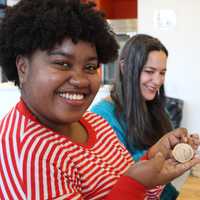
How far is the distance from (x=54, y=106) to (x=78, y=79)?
7 centimetres

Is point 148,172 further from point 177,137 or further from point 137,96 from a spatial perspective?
point 137,96

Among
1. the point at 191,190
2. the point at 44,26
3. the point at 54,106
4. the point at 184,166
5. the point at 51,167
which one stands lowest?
the point at 191,190

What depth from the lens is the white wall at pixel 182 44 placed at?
2500mm

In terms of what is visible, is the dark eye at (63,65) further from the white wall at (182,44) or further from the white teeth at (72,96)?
the white wall at (182,44)

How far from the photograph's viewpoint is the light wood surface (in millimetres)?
1221

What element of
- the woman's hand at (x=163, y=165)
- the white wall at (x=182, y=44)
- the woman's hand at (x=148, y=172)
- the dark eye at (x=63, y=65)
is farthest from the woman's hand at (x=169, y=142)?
the white wall at (x=182, y=44)

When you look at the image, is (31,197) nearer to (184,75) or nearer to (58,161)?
(58,161)

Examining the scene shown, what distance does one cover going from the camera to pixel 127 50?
1.53m

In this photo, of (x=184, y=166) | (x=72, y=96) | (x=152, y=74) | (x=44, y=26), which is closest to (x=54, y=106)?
(x=72, y=96)

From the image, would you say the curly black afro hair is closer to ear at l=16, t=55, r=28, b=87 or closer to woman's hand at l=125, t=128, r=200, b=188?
ear at l=16, t=55, r=28, b=87

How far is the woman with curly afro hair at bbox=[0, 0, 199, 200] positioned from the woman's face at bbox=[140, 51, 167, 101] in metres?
0.73

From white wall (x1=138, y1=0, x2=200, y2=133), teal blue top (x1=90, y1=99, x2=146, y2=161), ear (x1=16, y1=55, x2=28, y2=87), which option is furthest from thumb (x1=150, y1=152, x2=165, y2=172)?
white wall (x1=138, y1=0, x2=200, y2=133)

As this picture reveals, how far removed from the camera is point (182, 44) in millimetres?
2529

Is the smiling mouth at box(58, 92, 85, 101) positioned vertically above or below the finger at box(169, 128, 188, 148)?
above
